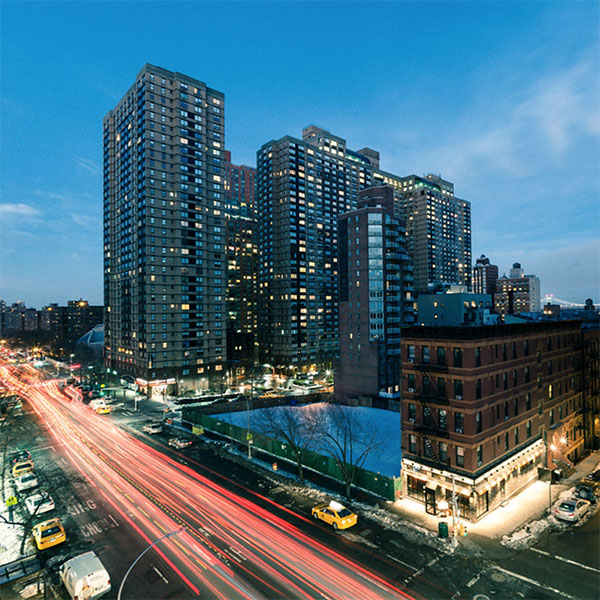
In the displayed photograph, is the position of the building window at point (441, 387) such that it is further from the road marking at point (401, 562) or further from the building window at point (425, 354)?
the road marking at point (401, 562)

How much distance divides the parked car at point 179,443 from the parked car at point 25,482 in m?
16.7

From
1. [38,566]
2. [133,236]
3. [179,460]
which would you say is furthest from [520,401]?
[133,236]

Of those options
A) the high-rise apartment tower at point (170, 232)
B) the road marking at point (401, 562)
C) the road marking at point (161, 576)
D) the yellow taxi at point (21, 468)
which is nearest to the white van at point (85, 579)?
the road marking at point (161, 576)

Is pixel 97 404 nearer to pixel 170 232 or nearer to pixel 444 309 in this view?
pixel 170 232

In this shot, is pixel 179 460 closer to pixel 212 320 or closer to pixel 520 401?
pixel 520 401

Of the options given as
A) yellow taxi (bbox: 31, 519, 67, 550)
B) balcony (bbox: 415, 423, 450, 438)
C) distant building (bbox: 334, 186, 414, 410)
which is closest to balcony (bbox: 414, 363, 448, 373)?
balcony (bbox: 415, 423, 450, 438)

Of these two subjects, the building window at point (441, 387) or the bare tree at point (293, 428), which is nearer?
the building window at point (441, 387)

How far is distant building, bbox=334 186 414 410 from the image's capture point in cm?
8825

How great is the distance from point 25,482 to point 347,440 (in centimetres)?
3588

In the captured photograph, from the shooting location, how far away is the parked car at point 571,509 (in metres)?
32.0

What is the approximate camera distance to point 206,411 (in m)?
67.2

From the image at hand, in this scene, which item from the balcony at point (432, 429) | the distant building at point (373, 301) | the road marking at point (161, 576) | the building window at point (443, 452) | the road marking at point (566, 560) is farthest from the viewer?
the distant building at point (373, 301)

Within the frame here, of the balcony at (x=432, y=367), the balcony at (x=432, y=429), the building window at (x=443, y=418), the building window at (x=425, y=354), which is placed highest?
the building window at (x=425, y=354)

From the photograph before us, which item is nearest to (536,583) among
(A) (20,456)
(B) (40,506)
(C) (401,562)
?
(C) (401,562)
